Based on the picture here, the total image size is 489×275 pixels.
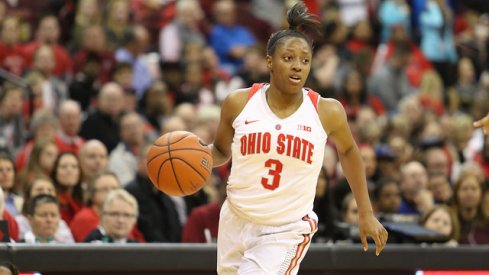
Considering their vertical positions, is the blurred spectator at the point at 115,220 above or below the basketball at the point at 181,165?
below

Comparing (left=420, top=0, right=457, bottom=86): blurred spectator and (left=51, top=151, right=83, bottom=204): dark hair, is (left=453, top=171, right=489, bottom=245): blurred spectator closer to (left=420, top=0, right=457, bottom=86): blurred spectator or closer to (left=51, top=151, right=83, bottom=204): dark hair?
(left=51, top=151, right=83, bottom=204): dark hair

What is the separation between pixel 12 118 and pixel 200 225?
357 cm

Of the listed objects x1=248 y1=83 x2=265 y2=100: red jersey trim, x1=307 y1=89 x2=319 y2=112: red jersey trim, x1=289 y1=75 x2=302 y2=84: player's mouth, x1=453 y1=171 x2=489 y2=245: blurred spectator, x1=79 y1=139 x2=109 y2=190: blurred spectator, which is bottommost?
x1=453 y1=171 x2=489 y2=245: blurred spectator

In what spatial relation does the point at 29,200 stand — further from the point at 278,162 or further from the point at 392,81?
the point at 392,81

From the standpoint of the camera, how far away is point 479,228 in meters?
11.4

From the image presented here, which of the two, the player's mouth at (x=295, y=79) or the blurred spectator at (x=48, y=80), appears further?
the blurred spectator at (x=48, y=80)

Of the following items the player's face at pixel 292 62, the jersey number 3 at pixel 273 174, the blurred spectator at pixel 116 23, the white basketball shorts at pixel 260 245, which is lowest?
the white basketball shorts at pixel 260 245

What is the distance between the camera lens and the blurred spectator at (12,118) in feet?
41.4

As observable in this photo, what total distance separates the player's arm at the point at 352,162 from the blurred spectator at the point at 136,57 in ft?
26.1

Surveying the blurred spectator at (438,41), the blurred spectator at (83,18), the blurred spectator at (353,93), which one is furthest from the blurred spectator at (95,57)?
the blurred spectator at (438,41)

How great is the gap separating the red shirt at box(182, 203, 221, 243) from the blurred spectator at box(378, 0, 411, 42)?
8237mm

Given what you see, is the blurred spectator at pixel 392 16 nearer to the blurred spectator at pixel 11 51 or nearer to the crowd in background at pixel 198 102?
the crowd in background at pixel 198 102

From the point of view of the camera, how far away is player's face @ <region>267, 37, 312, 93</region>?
22.7 ft

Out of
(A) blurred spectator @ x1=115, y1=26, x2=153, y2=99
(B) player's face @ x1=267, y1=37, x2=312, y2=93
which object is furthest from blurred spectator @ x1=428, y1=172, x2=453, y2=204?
(B) player's face @ x1=267, y1=37, x2=312, y2=93
